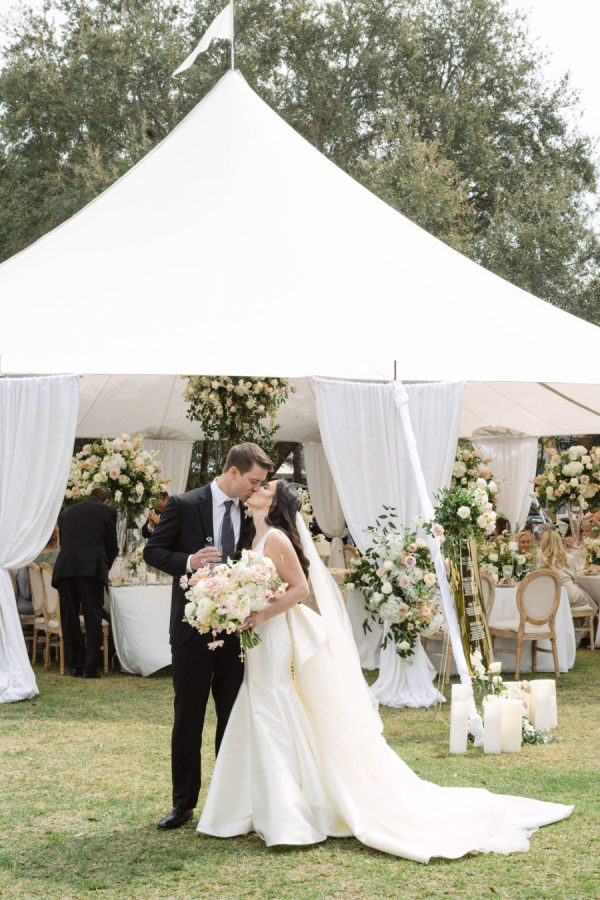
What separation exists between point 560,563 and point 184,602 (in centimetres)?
623

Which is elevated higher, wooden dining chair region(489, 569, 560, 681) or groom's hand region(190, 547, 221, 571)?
groom's hand region(190, 547, 221, 571)

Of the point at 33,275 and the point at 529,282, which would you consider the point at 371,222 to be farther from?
the point at 529,282

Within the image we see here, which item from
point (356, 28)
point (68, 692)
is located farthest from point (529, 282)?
point (68, 692)

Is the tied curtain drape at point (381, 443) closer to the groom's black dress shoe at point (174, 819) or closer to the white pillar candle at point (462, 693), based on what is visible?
the white pillar candle at point (462, 693)

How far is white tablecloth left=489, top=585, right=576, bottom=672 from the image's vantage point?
361 inches

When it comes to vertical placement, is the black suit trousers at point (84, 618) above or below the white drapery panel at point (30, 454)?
below

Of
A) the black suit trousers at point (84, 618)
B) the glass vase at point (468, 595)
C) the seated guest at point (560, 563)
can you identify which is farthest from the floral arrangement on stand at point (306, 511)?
the seated guest at point (560, 563)

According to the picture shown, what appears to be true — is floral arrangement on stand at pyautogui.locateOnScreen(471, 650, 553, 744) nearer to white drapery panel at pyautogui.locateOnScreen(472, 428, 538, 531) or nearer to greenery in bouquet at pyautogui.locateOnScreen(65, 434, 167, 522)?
greenery in bouquet at pyautogui.locateOnScreen(65, 434, 167, 522)

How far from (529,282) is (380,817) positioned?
1647 centimetres

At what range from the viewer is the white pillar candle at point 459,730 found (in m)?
6.27

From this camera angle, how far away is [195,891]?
3877 millimetres

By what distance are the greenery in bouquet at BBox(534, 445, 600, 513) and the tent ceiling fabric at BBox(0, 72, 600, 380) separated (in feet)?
4.57

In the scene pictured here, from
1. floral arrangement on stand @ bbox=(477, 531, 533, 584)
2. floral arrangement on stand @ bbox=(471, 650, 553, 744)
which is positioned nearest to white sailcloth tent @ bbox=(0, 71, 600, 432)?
floral arrangement on stand @ bbox=(477, 531, 533, 584)

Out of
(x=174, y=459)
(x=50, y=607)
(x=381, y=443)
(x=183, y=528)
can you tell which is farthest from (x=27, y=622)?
(x=183, y=528)
